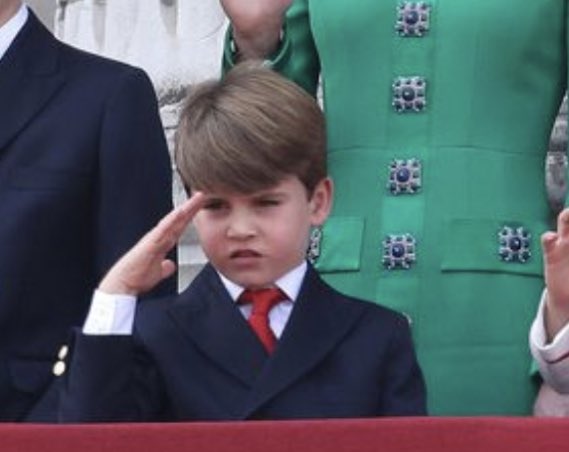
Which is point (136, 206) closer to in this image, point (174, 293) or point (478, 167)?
point (174, 293)

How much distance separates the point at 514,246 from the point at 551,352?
235 millimetres

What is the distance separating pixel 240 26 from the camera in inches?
130

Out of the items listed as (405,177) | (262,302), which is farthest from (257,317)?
(405,177)

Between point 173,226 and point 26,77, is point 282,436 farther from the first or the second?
point 26,77

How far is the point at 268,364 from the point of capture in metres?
2.91

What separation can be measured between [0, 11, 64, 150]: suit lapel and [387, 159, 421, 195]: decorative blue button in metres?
0.44

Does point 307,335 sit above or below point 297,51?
below

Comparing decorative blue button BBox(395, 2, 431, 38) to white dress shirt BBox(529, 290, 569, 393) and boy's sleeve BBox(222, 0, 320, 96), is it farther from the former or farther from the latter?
white dress shirt BBox(529, 290, 569, 393)

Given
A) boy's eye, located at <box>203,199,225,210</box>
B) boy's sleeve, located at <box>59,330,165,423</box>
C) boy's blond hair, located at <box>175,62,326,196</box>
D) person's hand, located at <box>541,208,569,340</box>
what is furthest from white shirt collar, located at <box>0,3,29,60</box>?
person's hand, located at <box>541,208,569,340</box>

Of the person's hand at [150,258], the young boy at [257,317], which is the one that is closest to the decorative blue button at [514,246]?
the young boy at [257,317]

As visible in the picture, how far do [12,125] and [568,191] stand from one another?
0.71m

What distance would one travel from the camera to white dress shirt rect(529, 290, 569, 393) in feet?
9.69

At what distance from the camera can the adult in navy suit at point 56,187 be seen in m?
3.03

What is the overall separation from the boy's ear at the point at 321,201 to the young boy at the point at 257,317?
0.02 meters
